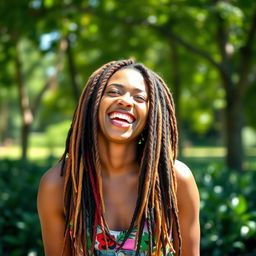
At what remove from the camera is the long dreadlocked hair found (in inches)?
82.3

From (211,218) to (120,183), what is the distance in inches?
85.9

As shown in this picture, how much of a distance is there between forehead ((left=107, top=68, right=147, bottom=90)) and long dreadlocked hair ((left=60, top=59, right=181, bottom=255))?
3 cm

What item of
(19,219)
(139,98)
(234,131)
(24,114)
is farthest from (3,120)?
(139,98)

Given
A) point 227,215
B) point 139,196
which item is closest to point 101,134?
point 139,196

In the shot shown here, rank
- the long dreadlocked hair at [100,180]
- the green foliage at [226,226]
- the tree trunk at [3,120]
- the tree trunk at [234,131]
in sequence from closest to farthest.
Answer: the long dreadlocked hair at [100,180], the green foliage at [226,226], the tree trunk at [234,131], the tree trunk at [3,120]

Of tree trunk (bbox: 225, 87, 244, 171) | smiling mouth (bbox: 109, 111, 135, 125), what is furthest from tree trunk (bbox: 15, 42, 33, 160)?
smiling mouth (bbox: 109, 111, 135, 125)

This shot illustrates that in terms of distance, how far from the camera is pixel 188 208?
2178 mm

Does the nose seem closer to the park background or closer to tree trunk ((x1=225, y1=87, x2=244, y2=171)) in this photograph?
the park background

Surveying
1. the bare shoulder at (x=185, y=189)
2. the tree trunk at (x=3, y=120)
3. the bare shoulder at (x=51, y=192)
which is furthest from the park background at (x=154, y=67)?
the tree trunk at (x=3, y=120)

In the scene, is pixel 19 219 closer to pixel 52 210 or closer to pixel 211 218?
pixel 211 218

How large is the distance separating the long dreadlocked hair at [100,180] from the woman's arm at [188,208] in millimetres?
42

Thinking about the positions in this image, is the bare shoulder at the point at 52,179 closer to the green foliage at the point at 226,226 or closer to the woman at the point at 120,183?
the woman at the point at 120,183

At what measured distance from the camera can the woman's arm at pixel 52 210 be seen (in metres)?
2.16

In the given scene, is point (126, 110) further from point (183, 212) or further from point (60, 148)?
point (60, 148)
